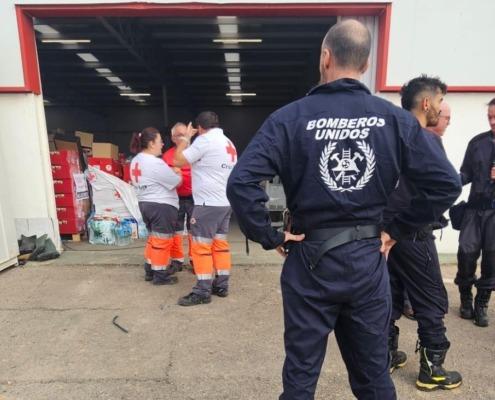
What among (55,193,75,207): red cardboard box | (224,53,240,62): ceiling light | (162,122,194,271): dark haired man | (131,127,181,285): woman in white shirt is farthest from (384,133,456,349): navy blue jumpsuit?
(224,53,240,62): ceiling light

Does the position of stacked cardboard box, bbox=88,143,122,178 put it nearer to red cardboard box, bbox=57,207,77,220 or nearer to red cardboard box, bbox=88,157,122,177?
red cardboard box, bbox=88,157,122,177

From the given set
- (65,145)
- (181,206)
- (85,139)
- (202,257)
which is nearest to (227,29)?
Result: (85,139)

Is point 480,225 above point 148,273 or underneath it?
above

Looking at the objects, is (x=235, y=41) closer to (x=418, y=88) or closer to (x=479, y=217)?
(x=479, y=217)

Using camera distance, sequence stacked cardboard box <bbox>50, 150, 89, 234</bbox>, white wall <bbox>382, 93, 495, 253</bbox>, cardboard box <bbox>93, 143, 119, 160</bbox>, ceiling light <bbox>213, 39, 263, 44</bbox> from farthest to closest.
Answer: ceiling light <bbox>213, 39, 263, 44</bbox> < cardboard box <bbox>93, 143, 119, 160</bbox> < stacked cardboard box <bbox>50, 150, 89, 234</bbox> < white wall <bbox>382, 93, 495, 253</bbox>

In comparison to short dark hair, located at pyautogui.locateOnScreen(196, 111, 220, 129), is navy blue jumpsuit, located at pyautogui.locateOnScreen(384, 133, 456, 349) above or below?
below

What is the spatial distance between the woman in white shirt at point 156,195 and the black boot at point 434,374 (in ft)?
9.22

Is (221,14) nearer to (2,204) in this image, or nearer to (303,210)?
(2,204)

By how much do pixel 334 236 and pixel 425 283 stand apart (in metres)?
1.17

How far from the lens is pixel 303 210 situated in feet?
5.36

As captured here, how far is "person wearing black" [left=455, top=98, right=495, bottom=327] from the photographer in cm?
328

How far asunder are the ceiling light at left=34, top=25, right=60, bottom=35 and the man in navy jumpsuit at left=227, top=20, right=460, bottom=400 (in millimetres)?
8950

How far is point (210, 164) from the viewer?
377cm

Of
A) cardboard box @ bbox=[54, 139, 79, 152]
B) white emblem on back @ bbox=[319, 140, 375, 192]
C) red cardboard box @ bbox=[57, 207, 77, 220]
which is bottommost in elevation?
red cardboard box @ bbox=[57, 207, 77, 220]
